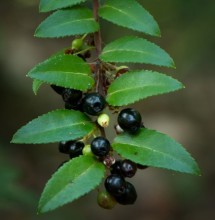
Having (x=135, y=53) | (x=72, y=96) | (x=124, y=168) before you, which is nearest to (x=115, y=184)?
(x=124, y=168)

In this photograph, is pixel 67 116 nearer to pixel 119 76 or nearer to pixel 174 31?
pixel 119 76

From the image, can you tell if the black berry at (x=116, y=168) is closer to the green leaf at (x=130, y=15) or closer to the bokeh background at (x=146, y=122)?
the green leaf at (x=130, y=15)

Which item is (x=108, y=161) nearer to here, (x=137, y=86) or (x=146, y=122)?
(x=137, y=86)

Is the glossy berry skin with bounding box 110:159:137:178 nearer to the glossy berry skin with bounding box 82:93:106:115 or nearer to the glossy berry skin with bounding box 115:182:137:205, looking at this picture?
the glossy berry skin with bounding box 115:182:137:205

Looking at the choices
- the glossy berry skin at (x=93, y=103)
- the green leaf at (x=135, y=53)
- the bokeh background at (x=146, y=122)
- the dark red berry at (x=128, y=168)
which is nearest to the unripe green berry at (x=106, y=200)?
the dark red berry at (x=128, y=168)

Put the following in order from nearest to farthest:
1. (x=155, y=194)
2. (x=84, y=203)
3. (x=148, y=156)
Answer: (x=148, y=156)
(x=84, y=203)
(x=155, y=194)

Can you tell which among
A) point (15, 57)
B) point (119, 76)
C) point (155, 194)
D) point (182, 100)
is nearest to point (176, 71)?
point (182, 100)

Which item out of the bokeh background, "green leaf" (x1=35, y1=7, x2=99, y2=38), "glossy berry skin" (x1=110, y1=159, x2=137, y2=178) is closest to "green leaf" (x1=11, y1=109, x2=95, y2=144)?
"glossy berry skin" (x1=110, y1=159, x2=137, y2=178)
